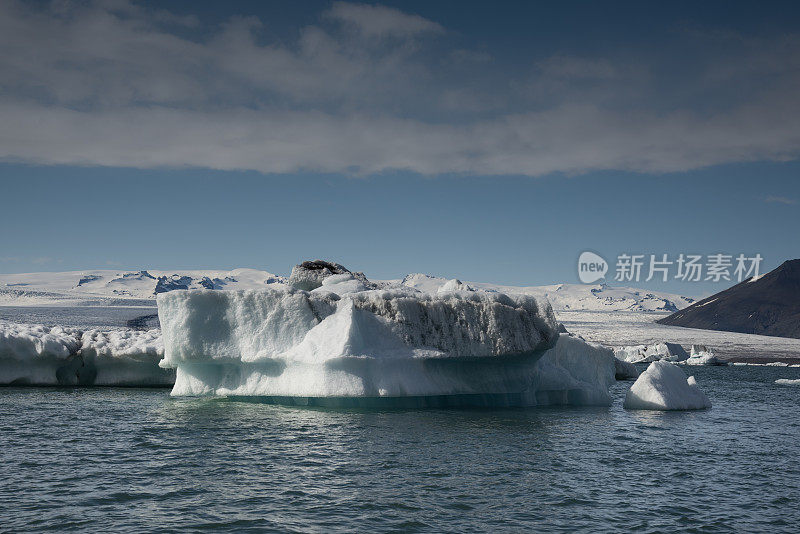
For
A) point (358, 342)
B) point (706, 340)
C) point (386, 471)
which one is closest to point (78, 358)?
point (358, 342)

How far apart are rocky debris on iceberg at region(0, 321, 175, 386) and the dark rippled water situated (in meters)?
7.15

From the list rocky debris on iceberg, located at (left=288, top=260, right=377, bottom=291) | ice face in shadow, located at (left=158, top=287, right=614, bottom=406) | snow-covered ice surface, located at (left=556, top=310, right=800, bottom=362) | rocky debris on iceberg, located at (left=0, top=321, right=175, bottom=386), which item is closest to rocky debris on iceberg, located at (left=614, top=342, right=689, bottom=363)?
snow-covered ice surface, located at (left=556, top=310, right=800, bottom=362)

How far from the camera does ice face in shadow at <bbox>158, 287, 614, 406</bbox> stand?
58.8ft

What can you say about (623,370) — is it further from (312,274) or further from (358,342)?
(358,342)

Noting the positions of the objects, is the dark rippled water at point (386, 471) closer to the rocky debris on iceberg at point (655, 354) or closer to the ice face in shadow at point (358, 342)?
the ice face in shadow at point (358, 342)

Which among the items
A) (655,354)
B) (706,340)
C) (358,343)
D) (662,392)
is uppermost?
(706,340)

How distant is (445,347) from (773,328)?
199 meters

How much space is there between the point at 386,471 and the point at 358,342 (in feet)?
21.1

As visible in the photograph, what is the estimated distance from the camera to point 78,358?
26547mm

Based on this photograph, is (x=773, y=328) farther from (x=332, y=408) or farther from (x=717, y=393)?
(x=332, y=408)

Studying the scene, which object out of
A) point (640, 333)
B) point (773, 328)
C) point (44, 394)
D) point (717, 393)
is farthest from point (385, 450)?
point (773, 328)

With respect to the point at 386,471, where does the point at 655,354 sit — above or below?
above

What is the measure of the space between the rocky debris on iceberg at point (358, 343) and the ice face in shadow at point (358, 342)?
30 mm

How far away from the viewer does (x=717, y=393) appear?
30438mm
